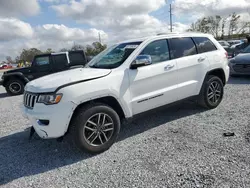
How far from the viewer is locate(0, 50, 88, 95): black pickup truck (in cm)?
959

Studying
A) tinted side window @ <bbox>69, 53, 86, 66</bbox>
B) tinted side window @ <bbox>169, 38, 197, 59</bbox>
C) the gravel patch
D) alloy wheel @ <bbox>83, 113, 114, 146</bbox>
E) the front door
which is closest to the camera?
the gravel patch

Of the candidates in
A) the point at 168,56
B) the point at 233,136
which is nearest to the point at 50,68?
the point at 168,56

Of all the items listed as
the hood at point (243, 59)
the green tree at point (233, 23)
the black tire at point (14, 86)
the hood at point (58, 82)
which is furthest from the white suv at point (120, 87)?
the green tree at point (233, 23)

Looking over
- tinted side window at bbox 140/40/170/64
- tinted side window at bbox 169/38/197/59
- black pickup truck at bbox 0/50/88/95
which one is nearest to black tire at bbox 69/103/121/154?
tinted side window at bbox 140/40/170/64

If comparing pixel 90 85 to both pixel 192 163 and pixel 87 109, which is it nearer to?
pixel 87 109

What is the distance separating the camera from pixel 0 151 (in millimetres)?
3666

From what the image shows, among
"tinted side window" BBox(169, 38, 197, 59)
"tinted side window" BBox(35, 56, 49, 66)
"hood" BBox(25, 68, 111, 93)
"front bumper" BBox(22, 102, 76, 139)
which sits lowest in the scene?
"front bumper" BBox(22, 102, 76, 139)

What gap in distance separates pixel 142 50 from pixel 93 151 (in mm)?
1937

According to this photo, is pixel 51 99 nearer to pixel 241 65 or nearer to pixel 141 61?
pixel 141 61

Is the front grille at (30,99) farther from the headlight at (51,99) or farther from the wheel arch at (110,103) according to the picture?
the wheel arch at (110,103)

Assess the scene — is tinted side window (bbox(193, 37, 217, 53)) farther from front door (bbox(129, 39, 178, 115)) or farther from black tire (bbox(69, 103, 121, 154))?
black tire (bbox(69, 103, 121, 154))

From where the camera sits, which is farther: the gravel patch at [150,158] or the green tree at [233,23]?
the green tree at [233,23]

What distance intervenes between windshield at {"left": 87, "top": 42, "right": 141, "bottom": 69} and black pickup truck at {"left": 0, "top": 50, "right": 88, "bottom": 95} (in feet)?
18.8

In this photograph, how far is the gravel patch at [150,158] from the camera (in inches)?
99.7
